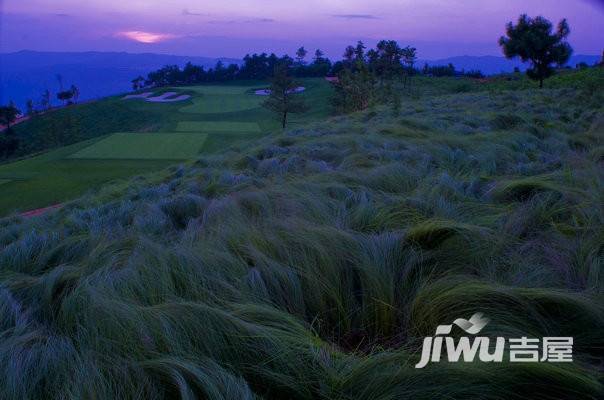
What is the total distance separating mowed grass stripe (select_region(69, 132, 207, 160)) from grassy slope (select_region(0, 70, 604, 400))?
2779 centimetres

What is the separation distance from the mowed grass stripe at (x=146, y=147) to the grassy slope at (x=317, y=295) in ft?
91.2

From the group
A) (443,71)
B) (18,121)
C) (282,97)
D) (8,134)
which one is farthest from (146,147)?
(443,71)

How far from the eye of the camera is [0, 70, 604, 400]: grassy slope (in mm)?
1502

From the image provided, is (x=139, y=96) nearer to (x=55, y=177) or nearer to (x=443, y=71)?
(x=443, y=71)

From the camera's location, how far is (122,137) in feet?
133

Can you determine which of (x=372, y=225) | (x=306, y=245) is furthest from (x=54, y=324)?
(x=372, y=225)

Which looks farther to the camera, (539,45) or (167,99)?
(167,99)

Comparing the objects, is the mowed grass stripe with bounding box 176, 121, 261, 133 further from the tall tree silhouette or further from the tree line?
the tall tree silhouette

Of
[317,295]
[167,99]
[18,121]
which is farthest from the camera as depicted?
[167,99]

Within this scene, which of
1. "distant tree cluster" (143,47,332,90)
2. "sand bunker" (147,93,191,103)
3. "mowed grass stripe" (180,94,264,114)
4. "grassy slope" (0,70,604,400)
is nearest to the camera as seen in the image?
"grassy slope" (0,70,604,400)

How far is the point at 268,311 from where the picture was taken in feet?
6.19

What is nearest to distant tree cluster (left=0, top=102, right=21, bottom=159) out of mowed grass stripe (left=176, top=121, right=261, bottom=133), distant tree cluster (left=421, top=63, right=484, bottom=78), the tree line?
the tree line

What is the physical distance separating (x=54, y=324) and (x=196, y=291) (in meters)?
0.69

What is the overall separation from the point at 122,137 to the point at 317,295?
4266cm
